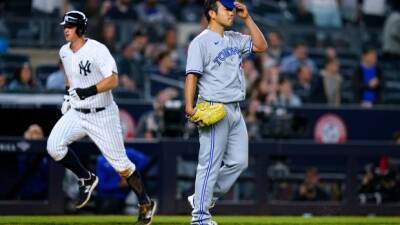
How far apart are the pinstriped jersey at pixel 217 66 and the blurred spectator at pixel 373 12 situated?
10.6 metres

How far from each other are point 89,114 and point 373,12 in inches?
409

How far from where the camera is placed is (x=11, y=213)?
1288cm

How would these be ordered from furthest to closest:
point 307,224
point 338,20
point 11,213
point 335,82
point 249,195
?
point 338,20 < point 335,82 < point 249,195 < point 11,213 < point 307,224

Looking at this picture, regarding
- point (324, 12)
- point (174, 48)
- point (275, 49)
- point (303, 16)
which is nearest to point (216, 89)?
point (174, 48)

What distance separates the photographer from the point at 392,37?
18.2 meters

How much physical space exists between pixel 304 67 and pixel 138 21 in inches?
109

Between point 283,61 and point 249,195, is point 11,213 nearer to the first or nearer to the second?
point 249,195

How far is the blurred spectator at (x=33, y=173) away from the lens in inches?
522

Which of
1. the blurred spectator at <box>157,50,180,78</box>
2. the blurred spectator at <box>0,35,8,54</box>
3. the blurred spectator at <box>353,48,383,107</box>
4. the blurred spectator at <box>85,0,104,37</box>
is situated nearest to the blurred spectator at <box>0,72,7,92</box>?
the blurred spectator at <box>0,35,8,54</box>

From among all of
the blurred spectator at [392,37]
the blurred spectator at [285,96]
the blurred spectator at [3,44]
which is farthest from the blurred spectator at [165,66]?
the blurred spectator at [392,37]

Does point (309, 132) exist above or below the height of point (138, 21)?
below

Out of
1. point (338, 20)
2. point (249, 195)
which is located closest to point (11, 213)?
point (249, 195)

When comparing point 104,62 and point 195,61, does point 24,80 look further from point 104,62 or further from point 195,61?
point 195,61

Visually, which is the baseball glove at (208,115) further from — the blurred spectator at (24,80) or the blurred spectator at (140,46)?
the blurred spectator at (140,46)
